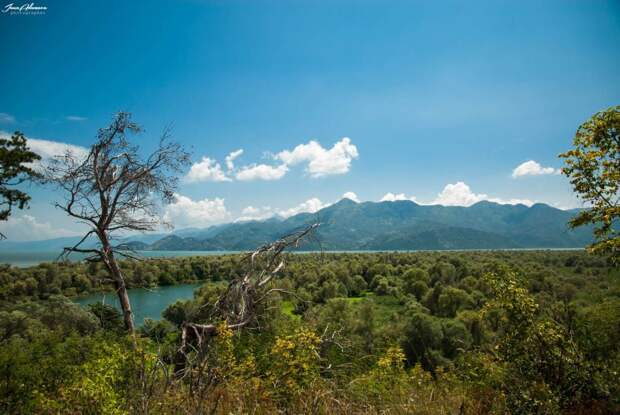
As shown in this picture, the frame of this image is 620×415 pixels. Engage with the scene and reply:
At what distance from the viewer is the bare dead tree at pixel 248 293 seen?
17.3ft

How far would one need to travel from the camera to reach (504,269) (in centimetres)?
555

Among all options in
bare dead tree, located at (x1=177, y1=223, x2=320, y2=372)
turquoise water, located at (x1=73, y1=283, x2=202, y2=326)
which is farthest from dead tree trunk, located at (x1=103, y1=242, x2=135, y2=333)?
turquoise water, located at (x1=73, y1=283, x2=202, y2=326)

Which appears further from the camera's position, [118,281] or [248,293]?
[118,281]

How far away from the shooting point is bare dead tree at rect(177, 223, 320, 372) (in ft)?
17.3

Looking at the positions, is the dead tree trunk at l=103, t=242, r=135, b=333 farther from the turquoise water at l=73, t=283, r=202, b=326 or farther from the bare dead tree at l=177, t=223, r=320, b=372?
the turquoise water at l=73, t=283, r=202, b=326

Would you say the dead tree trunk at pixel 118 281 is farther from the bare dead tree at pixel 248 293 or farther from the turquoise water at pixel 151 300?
the turquoise water at pixel 151 300

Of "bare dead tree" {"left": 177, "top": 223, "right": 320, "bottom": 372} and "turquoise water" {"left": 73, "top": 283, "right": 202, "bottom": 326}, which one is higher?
"bare dead tree" {"left": 177, "top": 223, "right": 320, "bottom": 372}

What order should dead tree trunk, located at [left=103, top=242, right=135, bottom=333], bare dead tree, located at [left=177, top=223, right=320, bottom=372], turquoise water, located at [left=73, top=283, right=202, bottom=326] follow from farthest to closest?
turquoise water, located at [left=73, top=283, right=202, bottom=326] → dead tree trunk, located at [left=103, top=242, right=135, bottom=333] → bare dead tree, located at [left=177, top=223, right=320, bottom=372]

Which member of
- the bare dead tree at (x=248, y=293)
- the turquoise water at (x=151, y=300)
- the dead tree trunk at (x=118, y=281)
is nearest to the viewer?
the bare dead tree at (x=248, y=293)

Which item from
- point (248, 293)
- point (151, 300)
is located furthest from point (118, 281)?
point (151, 300)

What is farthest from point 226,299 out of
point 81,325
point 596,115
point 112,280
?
point 81,325

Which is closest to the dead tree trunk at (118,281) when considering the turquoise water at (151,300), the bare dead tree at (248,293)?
the bare dead tree at (248,293)

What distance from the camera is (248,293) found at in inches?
225

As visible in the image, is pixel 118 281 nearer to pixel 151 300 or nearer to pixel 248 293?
pixel 248 293
